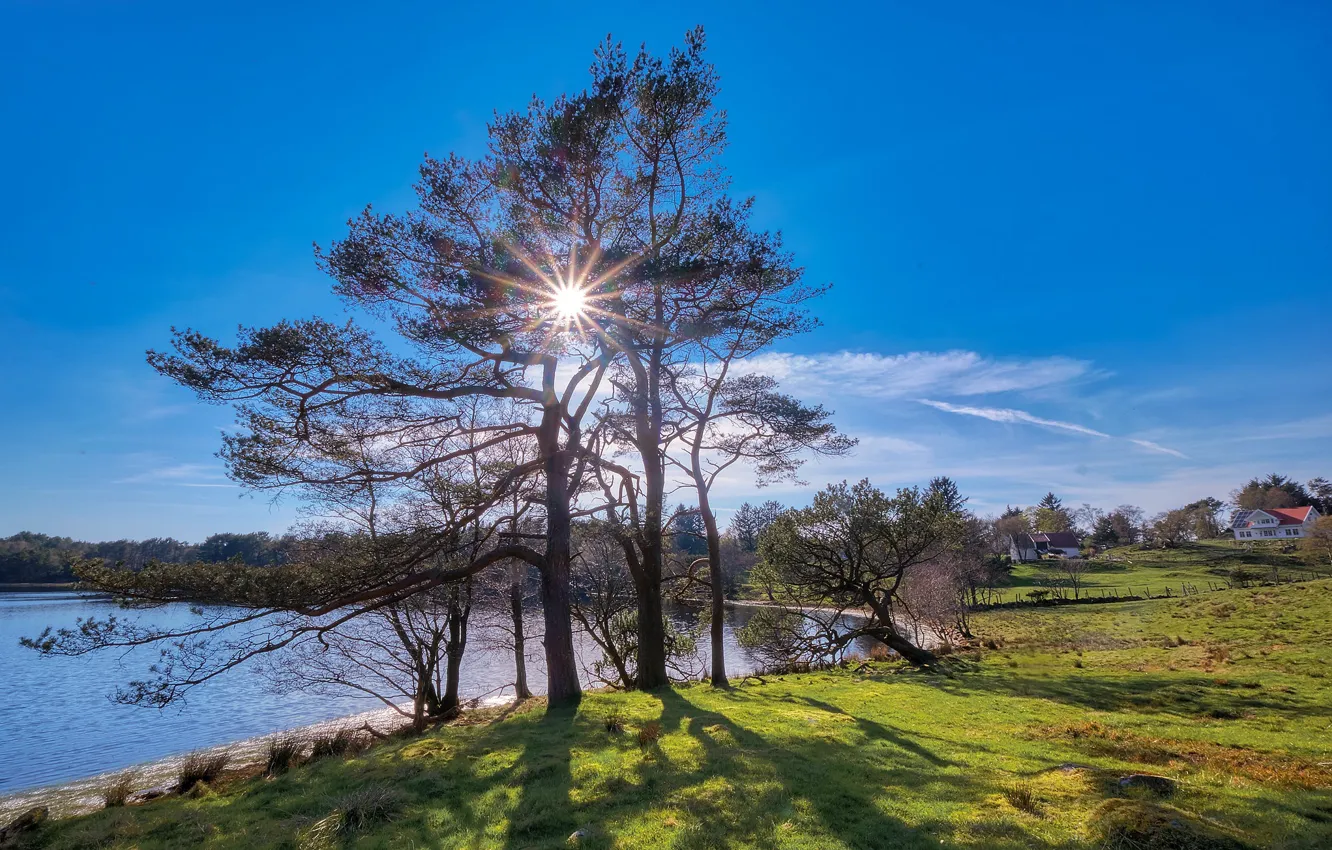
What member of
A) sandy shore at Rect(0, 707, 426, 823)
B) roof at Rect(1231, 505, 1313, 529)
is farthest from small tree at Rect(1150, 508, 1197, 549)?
sandy shore at Rect(0, 707, 426, 823)

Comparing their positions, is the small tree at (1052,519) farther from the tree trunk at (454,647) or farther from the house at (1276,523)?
the tree trunk at (454,647)

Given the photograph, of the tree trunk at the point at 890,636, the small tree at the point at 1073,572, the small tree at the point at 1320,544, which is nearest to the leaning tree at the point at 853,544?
the tree trunk at the point at 890,636

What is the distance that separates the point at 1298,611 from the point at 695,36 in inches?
1499

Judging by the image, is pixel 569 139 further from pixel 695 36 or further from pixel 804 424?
pixel 804 424

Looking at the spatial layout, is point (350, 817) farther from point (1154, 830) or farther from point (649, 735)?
point (1154, 830)

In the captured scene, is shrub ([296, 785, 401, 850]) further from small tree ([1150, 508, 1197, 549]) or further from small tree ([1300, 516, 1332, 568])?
small tree ([1150, 508, 1197, 549])

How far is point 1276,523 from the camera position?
9025cm

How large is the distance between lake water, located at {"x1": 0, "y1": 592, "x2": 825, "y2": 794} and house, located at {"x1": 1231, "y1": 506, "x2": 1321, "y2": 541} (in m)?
102

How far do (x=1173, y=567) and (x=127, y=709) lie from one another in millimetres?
93338

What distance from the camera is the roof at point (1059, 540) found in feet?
313

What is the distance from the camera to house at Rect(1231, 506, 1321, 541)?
88000 millimetres

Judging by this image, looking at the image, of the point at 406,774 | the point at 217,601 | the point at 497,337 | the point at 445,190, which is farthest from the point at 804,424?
the point at 217,601

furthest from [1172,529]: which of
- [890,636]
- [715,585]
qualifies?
[715,585]

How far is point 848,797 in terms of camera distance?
6539mm
